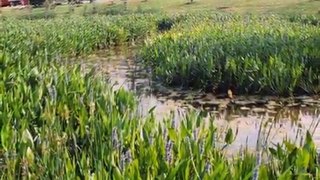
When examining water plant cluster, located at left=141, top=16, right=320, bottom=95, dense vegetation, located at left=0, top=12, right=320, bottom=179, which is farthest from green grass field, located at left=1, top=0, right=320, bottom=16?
dense vegetation, located at left=0, top=12, right=320, bottom=179

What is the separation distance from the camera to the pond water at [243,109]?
A: 26.3 ft

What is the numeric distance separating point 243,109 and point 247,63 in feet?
4.37

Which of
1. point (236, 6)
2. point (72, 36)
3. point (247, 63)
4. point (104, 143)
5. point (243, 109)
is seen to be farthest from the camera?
point (236, 6)

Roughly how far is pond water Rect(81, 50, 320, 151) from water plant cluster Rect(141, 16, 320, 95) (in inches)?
11.7

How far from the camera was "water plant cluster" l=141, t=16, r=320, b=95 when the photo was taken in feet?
34.5

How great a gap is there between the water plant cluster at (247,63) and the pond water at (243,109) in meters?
0.30

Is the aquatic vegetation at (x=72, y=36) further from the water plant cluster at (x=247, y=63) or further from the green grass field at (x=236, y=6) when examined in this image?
the green grass field at (x=236, y=6)

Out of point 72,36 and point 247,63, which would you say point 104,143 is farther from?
point 72,36

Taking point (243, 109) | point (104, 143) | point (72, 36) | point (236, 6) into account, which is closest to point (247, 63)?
point (243, 109)

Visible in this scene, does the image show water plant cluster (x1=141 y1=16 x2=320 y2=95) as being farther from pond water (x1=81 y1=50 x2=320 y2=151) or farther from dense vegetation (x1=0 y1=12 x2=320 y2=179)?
dense vegetation (x1=0 y1=12 x2=320 y2=179)

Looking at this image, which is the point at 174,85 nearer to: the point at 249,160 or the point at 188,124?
the point at 188,124

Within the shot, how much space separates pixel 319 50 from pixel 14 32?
10.5 m

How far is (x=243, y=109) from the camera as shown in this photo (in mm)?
9758

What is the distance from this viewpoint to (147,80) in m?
13.1
